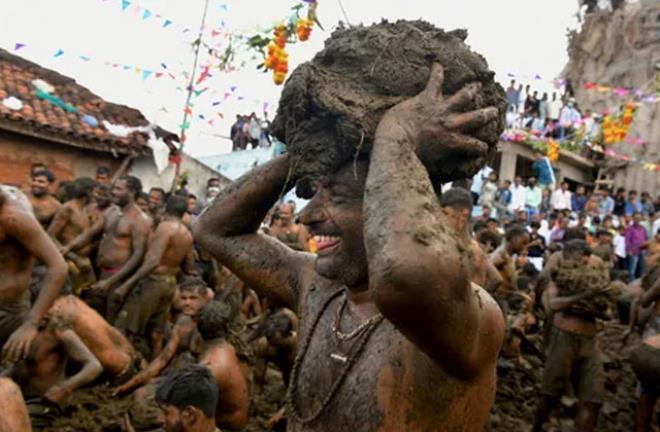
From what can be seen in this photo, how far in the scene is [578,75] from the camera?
2989 centimetres

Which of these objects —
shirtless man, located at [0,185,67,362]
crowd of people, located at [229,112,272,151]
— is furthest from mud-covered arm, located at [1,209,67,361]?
crowd of people, located at [229,112,272,151]

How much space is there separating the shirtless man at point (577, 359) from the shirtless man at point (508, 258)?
1.87m

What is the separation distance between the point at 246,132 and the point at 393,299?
66.4 ft

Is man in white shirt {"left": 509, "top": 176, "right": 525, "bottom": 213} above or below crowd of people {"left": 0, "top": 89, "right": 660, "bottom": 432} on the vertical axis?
below

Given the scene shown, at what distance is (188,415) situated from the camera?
398 cm

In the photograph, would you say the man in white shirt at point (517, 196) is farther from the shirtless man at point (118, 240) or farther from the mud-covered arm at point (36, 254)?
the mud-covered arm at point (36, 254)

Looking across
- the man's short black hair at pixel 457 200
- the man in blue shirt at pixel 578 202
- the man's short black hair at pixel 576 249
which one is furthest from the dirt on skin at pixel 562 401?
the man in blue shirt at pixel 578 202

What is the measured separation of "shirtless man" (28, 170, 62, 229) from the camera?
9.10m

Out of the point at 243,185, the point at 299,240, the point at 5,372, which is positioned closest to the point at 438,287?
the point at 243,185

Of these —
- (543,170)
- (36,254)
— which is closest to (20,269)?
(36,254)

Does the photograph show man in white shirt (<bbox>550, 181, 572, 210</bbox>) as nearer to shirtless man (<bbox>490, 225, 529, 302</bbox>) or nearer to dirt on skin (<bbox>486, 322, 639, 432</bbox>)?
dirt on skin (<bbox>486, 322, 639, 432</bbox>)

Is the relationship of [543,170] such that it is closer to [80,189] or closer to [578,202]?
[578,202]

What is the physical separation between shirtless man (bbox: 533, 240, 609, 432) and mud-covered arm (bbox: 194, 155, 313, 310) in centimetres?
502

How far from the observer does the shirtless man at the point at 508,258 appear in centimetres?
952
